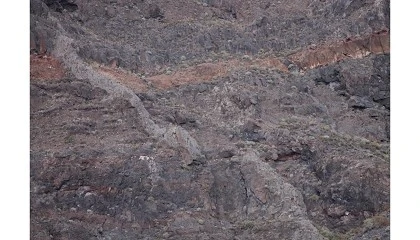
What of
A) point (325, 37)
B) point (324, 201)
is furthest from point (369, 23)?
point (324, 201)

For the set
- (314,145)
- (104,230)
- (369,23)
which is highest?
(369,23)

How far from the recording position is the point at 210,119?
27.1 metres

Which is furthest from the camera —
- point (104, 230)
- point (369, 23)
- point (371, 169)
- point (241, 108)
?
point (369, 23)

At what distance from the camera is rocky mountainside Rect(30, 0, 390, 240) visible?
24.0 meters

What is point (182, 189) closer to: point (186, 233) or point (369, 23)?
point (186, 233)

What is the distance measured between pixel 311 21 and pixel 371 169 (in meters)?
6.92

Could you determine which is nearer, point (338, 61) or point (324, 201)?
point (324, 201)

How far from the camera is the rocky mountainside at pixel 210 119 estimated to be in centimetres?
2403

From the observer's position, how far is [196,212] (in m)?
24.1

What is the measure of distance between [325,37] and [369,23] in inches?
52.5

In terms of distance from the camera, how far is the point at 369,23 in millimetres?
29281

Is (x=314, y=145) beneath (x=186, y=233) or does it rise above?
above

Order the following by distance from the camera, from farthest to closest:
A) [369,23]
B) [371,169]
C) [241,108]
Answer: [369,23] < [241,108] < [371,169]

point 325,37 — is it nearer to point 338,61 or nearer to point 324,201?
point 338,61
